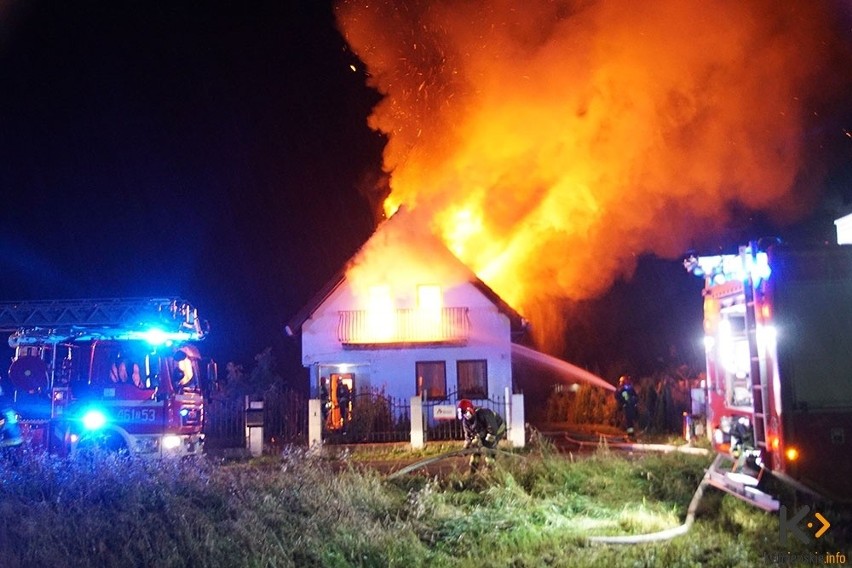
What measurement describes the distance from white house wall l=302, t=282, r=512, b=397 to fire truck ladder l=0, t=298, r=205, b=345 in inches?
346

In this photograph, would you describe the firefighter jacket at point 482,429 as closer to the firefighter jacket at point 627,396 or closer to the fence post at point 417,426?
the fence post at point 417,426

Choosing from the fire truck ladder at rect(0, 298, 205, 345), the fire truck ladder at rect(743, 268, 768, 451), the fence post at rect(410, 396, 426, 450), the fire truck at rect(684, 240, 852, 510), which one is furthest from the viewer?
the fence post at rect(410, 396, 426, 450)

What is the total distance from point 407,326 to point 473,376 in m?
2.63

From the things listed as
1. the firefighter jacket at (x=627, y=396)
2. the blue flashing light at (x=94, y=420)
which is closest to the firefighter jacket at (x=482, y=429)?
the blue flashing light at (x=94, y=420)

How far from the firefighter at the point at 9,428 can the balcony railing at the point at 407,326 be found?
11.2 m

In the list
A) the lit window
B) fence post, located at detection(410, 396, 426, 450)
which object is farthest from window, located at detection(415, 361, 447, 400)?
fence post, located at detection(410, 396, 426, 450)

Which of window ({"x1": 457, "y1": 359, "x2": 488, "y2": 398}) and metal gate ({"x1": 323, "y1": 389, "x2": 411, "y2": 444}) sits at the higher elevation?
window ({"x1": 457, "y1": 359, "x2": 488, "y2": 398})

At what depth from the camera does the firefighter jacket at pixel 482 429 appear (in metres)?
10.9

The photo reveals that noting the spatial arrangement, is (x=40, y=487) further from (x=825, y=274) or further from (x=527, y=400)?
(x=527, y=400)

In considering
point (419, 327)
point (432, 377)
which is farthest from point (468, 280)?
point (432, 377)

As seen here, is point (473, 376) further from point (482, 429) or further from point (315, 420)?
point (482, 429)

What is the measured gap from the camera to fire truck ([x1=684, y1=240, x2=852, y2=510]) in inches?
270

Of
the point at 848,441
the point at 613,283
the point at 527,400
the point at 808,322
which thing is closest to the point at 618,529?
the point at 848,441

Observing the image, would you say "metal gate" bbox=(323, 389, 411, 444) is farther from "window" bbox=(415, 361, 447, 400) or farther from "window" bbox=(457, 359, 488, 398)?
"window" bbox=(457, 359, 488, 398)
